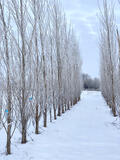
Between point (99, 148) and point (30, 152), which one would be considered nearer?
point (30, 152)

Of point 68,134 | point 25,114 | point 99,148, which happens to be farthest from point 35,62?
point 99,148

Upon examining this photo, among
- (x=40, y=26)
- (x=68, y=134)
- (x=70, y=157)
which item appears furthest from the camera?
(x=40, y=26)

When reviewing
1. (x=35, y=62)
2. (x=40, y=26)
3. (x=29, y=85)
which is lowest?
(x=29, y=85)

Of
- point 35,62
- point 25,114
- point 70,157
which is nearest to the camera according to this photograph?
point 70,157

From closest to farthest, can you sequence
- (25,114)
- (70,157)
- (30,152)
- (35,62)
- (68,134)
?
1. (70,157)
2. (30,152)
3. (25,114)
4. (68,134)
5. (35,62)

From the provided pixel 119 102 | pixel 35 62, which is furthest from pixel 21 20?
pixel 119 102

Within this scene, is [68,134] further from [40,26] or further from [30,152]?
[40,26]

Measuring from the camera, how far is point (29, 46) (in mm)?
4289

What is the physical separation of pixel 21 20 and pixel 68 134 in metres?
3.14

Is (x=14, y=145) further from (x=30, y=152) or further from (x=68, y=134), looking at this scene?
(x=68, y=134)

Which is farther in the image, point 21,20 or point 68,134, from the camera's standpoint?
point 68,134

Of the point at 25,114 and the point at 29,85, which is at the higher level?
the point at 29,85

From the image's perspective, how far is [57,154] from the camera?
319 cm

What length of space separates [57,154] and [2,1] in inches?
127
